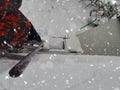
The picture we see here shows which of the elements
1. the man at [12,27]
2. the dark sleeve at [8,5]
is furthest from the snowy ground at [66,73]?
the dark sleeve at [8,5]

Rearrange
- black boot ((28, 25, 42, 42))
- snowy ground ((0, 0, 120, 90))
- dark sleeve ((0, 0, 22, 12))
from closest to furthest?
snowy ground ((0, 0, 120, 90)) → dark sleeve ((0, 0, 22, 12)) → black boot ((28, 25, 42, 42))

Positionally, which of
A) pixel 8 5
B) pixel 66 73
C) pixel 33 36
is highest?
pixel 8 5

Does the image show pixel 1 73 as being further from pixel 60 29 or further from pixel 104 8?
pixel 104 8

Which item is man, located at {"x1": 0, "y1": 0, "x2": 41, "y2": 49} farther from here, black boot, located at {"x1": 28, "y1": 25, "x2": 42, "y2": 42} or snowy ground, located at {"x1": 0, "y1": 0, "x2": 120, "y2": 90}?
snowy ground, located at {"x1": 0, "y1": 0, "x2": 120, "y2": 90}

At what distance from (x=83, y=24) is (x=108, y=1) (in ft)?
0.97

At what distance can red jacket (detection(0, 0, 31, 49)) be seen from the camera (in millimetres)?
1825

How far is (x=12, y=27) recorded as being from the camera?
6.15 ft

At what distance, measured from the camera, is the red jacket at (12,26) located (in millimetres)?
1825

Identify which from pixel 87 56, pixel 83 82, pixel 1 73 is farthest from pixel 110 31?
pixel 1 73

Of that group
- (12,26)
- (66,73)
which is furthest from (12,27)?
(66,73)

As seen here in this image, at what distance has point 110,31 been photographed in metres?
2.34

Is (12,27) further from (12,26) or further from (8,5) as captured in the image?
(8,5)

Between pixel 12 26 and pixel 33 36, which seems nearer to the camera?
pixel 12 26

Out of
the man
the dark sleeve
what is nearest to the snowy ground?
the man
